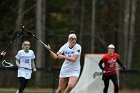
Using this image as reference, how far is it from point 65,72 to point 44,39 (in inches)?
346

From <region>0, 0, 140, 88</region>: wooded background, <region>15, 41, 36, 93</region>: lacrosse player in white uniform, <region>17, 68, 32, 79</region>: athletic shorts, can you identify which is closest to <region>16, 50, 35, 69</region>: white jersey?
<region>15, 41, 36, 93</region>: lacrosse player in white uniform

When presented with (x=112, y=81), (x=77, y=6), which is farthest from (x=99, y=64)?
(x=77, y=6)

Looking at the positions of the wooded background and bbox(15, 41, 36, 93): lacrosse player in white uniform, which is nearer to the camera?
bbox(15, 41, 36, 93): lacrosse player in white uniform

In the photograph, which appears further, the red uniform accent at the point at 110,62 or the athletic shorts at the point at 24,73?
the red uniform accent at the point at 110,62

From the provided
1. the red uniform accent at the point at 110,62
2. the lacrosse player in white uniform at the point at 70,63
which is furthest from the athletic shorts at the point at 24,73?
the lacrosse player in white uniform at the point at 70,63

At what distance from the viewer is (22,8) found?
43531mm

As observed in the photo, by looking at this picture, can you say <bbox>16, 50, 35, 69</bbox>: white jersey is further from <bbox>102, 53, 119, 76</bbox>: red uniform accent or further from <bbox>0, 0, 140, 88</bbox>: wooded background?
<bbox>0, 0, 140, 88</bbox>: wooded background

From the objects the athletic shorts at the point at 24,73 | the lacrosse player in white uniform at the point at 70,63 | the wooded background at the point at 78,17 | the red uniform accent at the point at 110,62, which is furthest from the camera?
the wooded background at the point at 78,17

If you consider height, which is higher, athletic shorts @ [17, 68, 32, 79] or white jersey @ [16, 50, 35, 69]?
white jersey @ [16, 50, 35, 69]

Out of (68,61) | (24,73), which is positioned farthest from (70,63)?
(24,73)

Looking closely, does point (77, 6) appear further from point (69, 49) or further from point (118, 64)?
point (69, 49)

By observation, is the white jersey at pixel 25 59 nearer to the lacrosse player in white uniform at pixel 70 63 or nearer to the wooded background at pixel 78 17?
the lacrosse player in white uniform at pixel 70 63

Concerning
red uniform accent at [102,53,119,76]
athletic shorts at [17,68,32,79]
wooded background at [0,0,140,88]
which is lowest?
athletic shorts at [17,68,32,79]

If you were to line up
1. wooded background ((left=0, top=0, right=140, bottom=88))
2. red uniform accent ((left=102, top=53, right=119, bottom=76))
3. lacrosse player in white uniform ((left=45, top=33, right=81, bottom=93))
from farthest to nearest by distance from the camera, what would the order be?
1. wooded background ((left=0, top=0, right=140, bottom=88))
2. red uniform accent ((left=102, top=53, right=119, bottom=76))
3. lacrosse player in white uniform ((left=45, top=33, right=81, bottom=93))
